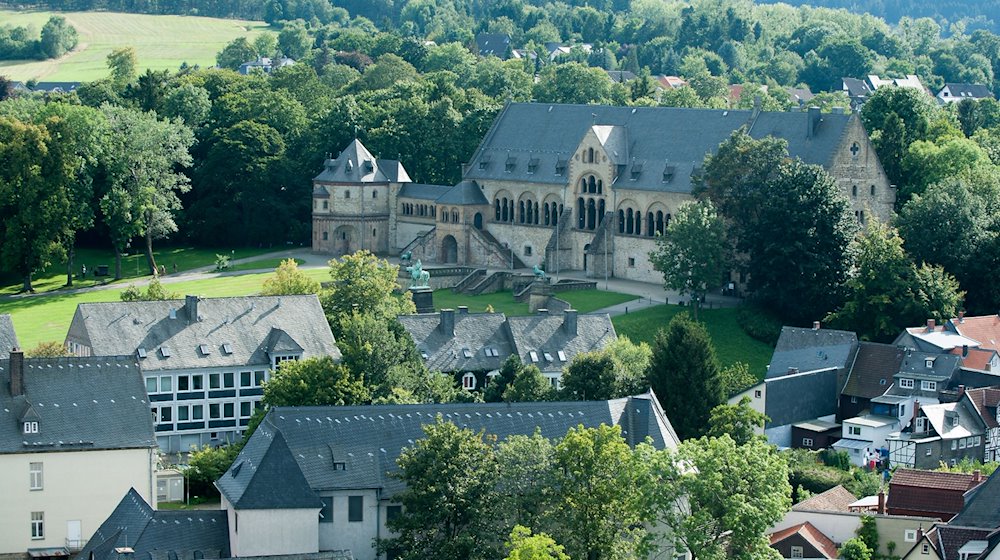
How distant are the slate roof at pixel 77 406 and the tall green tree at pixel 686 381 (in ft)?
73.5

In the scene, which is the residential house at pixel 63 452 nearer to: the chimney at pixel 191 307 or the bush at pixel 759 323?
the chimney at pixel 191 307

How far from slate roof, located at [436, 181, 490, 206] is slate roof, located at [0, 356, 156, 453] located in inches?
2205

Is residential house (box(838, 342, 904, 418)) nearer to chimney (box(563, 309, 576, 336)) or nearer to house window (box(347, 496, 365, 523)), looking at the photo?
chimney (box(563, 309, 576, 336))

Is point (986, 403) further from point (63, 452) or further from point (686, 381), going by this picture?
point (63, 452)

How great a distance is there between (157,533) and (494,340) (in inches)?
1277

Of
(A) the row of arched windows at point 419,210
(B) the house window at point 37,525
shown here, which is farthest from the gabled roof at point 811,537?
(A) the row of arched windows at point 419,210

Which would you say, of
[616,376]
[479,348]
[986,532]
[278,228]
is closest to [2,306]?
[278,228]

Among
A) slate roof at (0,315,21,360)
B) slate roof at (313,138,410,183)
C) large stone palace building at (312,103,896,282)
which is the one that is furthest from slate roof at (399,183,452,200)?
slate roof at (0,315,21,360)

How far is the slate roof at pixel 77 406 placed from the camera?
70.9 metres

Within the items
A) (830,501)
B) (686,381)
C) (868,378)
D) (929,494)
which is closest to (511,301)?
(868,378)

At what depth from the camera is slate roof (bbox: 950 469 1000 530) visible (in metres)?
66.8

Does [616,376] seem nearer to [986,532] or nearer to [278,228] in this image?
[986,532]

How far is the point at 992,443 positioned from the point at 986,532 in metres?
23.5

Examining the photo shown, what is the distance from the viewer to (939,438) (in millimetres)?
86938
